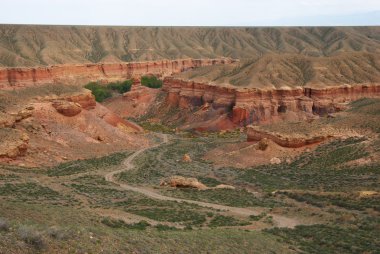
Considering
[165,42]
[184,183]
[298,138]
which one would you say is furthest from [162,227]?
[165,42]

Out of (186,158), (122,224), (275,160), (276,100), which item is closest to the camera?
(122,224)

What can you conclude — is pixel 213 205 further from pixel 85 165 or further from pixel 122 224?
pixel 85 165

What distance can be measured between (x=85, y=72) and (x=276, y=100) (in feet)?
185

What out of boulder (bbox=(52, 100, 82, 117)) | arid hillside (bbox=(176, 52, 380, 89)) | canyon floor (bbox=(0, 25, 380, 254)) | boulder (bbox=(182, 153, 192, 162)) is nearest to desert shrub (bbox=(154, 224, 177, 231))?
canyon floor (bbox=(0, 25, 380, 254))

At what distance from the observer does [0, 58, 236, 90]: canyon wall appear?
89.6 m

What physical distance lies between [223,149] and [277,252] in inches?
1178

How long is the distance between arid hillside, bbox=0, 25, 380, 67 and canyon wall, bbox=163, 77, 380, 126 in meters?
59.8

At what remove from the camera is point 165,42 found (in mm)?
152375

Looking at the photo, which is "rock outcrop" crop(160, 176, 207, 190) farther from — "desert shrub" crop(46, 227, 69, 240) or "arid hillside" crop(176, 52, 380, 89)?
"arid hillside" crop(176, 52, 380, 89)

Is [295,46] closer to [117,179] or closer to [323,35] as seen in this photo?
[323,35]

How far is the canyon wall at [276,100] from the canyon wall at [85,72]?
3143 centimetres

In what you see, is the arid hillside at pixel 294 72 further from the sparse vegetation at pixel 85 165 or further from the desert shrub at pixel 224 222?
the desert shrub at pixel 224 222

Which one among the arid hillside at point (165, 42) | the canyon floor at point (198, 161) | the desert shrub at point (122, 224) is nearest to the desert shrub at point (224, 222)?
the canyon floor at point (198, 161)

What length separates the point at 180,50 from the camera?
146000mm
